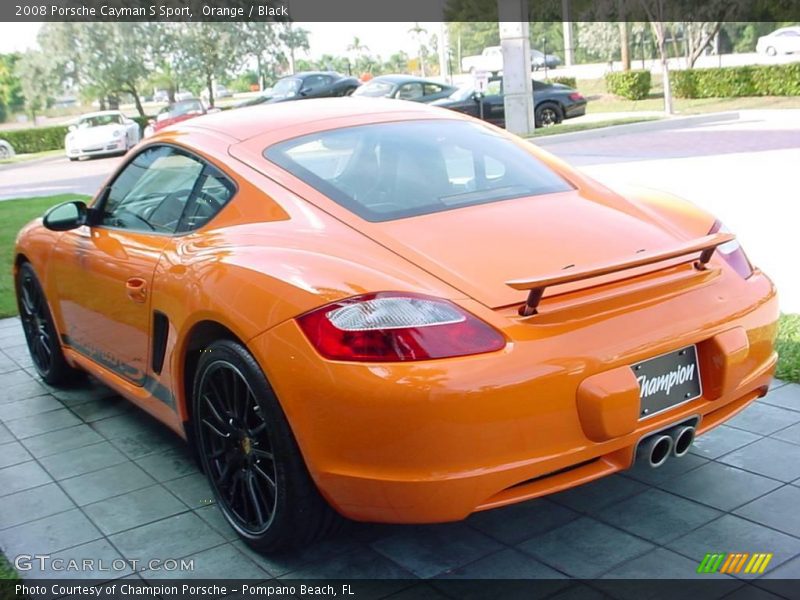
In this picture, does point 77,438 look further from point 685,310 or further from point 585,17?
point 585,17

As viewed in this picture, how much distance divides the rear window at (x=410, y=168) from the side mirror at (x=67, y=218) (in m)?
1.31

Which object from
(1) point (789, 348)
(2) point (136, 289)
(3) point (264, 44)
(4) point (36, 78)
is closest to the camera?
(2) point (136, 289)

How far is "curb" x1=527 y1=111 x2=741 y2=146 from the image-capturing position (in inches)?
795

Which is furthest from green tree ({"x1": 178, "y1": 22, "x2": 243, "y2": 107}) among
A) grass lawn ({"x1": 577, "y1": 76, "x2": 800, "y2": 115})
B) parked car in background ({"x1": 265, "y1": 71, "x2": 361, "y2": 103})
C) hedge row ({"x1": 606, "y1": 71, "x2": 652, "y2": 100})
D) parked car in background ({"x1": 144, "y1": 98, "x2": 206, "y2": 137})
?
hedge row ({"x1": 606, "y1": 71, "x2": 652, "y2": 100})

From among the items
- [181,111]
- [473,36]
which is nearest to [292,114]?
[181,111]

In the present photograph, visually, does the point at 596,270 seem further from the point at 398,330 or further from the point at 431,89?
the point at 431,89

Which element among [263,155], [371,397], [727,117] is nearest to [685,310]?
[371,397]

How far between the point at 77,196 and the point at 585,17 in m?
57.7

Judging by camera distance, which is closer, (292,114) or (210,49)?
(292,114)

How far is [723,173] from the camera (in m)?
12.4

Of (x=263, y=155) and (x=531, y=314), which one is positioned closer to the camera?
(x=531, y=314)

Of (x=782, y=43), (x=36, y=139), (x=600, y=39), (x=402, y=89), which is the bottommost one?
(x=36, y=139)

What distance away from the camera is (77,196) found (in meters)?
15.6

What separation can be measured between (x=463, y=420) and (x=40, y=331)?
347cm
